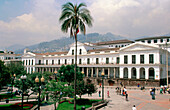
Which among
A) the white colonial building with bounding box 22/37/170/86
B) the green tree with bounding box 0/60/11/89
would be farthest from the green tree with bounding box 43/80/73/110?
the white colonial building with bounding box 22/37/170/86

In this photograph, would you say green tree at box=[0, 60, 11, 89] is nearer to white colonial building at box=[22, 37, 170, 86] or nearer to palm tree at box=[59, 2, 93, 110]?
palm tree at box=[59, 2, 93, 110]

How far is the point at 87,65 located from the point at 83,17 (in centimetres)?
3929

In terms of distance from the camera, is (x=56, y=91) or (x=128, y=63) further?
(x=128, y=63)

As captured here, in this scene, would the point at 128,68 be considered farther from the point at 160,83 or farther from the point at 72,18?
the point at 72,18

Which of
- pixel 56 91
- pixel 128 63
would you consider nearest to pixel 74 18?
pixel 56 91

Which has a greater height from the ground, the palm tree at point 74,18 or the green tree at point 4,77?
the palm tree at point 74,18

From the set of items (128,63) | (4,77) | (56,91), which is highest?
(128,63)

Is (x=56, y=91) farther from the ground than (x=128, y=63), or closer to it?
closer to it

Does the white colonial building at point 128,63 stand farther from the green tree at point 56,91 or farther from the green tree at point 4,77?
the green tree at point 4,77

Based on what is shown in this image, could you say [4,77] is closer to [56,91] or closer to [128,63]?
[56,91]

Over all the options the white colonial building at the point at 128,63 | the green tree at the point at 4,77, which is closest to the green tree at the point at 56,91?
the green tree at the point at 4,77

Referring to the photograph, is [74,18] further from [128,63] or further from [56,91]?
[128,63]

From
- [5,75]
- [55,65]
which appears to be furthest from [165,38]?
[5,75]

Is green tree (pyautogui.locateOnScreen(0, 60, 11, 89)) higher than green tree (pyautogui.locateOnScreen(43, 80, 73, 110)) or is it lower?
higher
